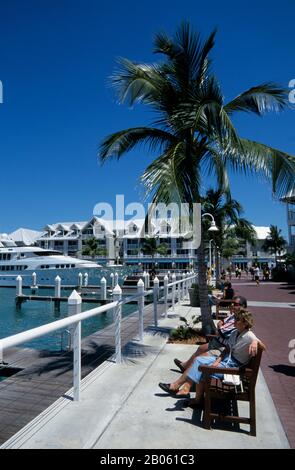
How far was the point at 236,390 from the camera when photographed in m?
3.79

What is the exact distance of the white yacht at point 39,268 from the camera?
41.8 m

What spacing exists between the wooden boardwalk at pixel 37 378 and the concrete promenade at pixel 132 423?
520mm

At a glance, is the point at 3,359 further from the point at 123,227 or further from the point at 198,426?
the point at 123,227

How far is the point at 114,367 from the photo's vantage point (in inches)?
235

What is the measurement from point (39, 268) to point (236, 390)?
43.5 metres

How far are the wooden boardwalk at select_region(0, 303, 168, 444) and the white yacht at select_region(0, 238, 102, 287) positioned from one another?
107 feet

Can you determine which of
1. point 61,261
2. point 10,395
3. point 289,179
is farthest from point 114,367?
point 61,261

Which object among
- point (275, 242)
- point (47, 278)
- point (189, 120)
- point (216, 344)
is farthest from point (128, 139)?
point (275, 242)

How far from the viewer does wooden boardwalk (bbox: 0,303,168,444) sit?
14.7 ft

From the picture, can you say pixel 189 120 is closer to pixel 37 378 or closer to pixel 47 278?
pixel 37 378

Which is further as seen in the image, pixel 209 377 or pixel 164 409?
pixel 164 409

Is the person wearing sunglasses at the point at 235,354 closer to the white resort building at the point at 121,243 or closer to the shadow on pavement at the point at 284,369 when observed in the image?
the shadow on pavement at the point at 284,369

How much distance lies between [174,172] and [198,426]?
405 centimetres

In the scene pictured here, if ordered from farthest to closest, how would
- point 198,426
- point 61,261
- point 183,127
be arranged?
point 61,261 → point 183,127 → point 198,426
